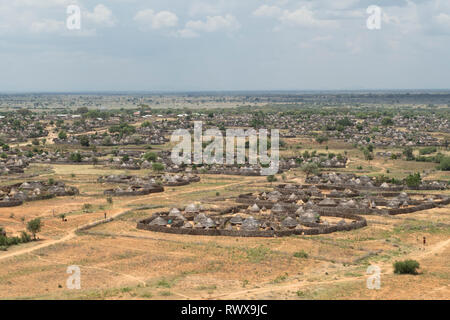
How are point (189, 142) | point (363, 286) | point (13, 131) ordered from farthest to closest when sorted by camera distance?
point (13, 131), point (189, 142), point (363, 286)

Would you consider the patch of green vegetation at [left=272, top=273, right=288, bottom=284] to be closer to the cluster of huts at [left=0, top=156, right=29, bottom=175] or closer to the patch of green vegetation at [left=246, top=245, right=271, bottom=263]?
the patch of green vegetation at [left=246, top=245, right=271, bottom=263]

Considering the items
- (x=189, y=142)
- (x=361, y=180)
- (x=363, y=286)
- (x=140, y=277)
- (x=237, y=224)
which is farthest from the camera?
(x=189, y=142)

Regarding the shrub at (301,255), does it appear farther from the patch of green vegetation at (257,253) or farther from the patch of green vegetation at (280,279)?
the patch of green vegetation at (280,279)

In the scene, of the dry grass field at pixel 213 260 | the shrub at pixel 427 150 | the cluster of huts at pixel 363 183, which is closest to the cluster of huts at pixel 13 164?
the dry grass field at pixel 213 260

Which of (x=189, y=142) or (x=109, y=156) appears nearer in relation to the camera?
(x=109, y=156)

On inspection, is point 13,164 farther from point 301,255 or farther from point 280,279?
point 280,279

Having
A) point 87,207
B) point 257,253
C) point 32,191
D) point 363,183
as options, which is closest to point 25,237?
point 87,207

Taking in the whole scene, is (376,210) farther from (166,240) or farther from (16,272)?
(16,272)

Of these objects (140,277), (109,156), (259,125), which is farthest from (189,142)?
(140,277)
